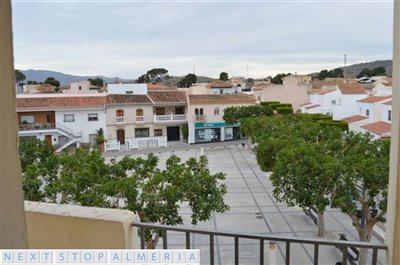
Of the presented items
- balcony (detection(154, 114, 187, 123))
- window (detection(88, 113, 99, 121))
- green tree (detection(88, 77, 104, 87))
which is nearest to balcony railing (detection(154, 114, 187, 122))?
balcony (detection(154, 114, 187, 123))

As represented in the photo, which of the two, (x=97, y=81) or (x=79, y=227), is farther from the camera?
(x=97, y=81)

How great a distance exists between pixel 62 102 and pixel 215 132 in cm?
932

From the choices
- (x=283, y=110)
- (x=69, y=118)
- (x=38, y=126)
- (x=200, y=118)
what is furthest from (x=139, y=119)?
(x=283, y=110)

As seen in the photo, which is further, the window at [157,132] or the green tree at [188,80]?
the green tree at [188,80]

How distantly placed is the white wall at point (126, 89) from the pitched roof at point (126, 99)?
0.89 meters

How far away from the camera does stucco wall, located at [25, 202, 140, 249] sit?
5.46ft

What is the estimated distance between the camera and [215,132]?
949 inches

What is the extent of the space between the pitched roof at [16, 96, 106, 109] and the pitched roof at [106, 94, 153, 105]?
1.31ft

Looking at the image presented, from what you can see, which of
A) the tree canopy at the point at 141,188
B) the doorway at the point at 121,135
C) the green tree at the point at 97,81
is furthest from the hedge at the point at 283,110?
the green tree at the point at 97,81

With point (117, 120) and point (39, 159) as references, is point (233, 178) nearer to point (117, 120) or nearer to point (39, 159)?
point (39, 159)

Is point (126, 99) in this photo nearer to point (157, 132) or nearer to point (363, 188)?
point (157, 132)

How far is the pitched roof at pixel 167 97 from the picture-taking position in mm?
23089

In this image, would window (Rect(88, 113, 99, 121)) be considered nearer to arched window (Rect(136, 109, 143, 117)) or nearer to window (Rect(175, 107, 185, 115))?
arched window (Rect(136, 109, 143, 117))

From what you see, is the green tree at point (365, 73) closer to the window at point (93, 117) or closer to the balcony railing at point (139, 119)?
the balcony railing at point (139, 119)
